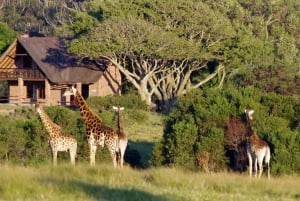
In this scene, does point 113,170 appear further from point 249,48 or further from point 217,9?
point 217,9

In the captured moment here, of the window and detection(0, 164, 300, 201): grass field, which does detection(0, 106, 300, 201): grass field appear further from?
the window

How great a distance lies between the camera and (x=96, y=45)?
4856 centimetres

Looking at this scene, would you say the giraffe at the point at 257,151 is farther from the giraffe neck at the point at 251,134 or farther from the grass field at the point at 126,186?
the grass field at the point at 126,186

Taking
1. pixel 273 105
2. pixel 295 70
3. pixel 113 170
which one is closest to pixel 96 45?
pixel 295 70

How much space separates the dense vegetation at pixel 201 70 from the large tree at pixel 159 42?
0.06 meters

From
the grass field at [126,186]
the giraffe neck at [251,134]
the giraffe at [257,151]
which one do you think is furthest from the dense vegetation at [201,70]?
the grass field at [126,186]

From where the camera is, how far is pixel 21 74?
181 ft

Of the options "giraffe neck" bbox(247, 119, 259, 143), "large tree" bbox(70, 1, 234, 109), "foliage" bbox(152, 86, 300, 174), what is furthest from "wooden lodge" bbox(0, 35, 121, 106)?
"giraffe neck" bbox(247, 119, 259, 143)

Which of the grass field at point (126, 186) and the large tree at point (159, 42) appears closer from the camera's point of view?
the grass field at point (126, 186)

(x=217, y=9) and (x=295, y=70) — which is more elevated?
(x=217, y=9)

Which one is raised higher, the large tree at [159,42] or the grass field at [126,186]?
the large tree at [159,42]

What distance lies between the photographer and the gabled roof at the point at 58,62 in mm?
53312

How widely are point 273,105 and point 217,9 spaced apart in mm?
32164

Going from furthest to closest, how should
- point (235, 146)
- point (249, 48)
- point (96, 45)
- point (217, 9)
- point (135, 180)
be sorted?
point (217, 9)
point (249, 48)
point (96, 45)
point (235, 146)
point (135, 180)
